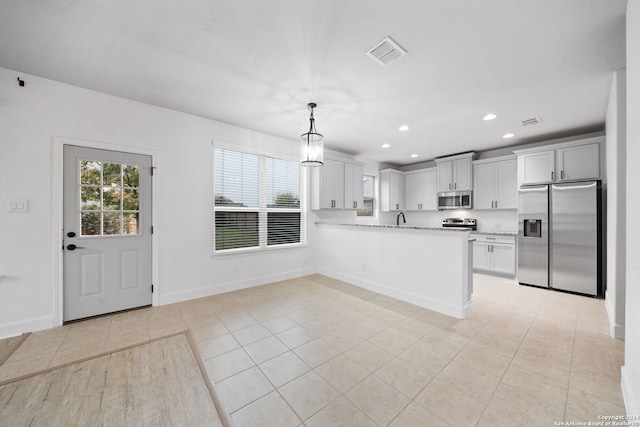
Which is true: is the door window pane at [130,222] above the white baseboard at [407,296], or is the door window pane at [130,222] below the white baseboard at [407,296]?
above

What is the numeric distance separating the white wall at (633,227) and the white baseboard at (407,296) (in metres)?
1.41

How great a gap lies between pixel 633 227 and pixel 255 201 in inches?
168

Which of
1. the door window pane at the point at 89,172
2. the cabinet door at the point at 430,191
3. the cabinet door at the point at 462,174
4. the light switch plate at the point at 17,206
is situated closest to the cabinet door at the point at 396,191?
the cabinet door at the point at 430,191

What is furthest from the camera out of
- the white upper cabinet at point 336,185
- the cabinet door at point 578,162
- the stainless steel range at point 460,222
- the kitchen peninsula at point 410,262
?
the stainless steel range at point 460,222

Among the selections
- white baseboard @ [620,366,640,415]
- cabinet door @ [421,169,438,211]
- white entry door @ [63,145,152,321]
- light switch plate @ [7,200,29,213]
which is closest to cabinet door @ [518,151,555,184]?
cabinet door @ [421,169,438,211]

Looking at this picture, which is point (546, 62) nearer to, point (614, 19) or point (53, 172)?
point (614, 19)

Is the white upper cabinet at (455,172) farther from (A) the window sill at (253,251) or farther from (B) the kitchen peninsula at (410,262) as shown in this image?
(A) the window sill at (253,251)

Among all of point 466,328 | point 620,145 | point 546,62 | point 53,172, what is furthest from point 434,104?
point 53,172

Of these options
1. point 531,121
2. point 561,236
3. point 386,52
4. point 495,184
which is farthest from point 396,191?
point 386,52

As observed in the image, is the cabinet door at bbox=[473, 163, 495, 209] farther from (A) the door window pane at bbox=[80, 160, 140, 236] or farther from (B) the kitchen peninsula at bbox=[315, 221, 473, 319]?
(A) the door window pane at bbox=[80, 160, 140, 236]

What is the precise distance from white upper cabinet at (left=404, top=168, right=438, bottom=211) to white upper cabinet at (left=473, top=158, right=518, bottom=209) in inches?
37.8

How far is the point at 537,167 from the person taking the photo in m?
4.43

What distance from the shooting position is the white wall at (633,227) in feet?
4.59

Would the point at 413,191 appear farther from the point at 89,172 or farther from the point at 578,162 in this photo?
the point at 89,172
